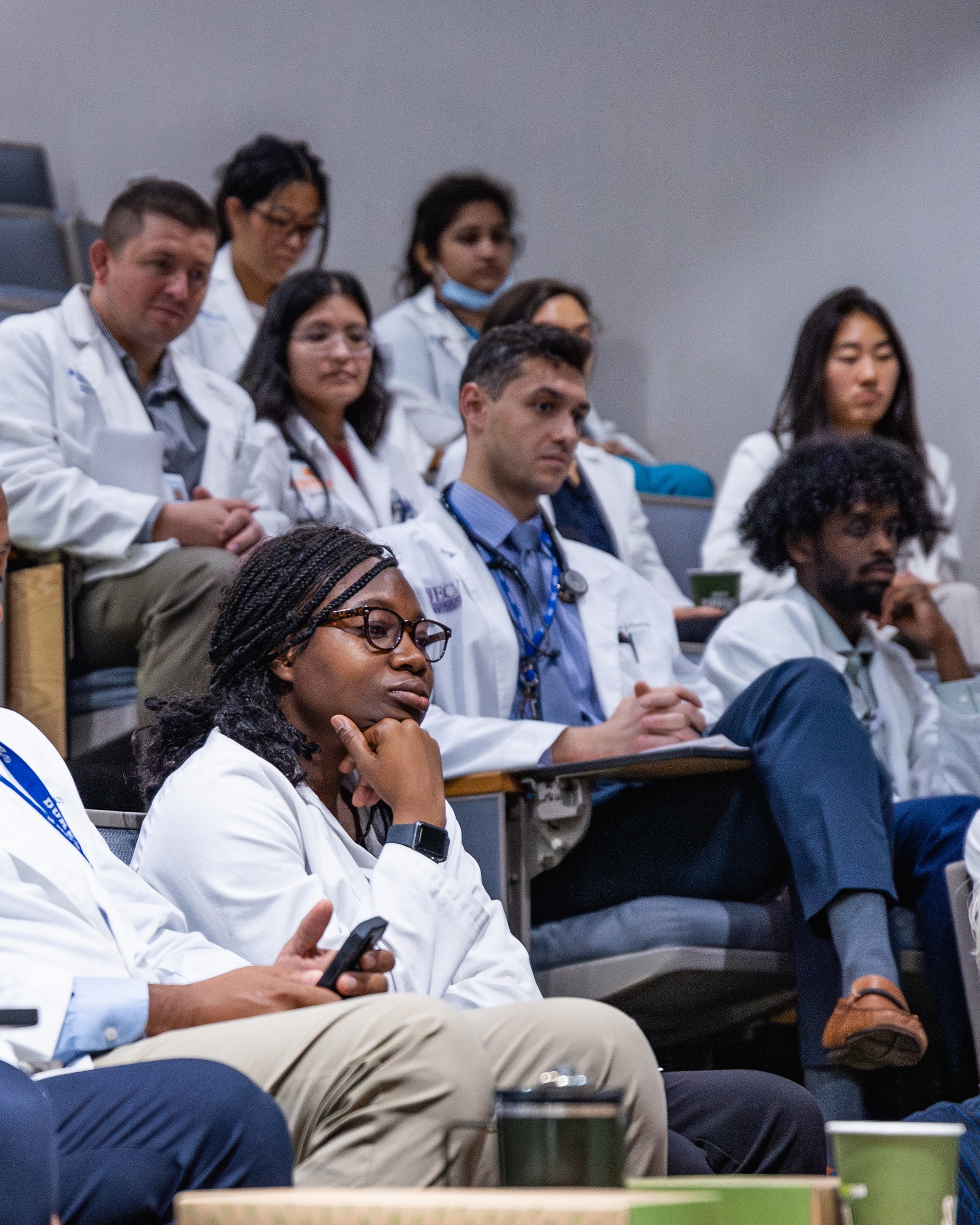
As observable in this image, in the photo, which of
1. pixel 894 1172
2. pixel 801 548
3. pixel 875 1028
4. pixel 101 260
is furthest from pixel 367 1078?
pixel 101 260

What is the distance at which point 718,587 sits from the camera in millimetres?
3426

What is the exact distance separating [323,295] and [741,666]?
3.98 ft

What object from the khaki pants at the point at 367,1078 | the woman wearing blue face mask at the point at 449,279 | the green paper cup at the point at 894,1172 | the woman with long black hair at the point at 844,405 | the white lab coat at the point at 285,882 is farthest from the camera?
the woman wearing blue face mask at the point at 449,279

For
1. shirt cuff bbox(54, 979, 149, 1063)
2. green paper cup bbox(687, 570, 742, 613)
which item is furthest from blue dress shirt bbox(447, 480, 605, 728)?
shirt cuff bbox(54, 979, 149, 1063)

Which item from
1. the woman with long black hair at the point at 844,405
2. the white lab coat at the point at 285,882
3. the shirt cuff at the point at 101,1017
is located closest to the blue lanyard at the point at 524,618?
the white lab coat at the point at 285,882

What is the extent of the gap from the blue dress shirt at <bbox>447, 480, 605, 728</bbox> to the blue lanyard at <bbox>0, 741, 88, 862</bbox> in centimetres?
119

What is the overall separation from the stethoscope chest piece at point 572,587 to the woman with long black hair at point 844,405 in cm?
105

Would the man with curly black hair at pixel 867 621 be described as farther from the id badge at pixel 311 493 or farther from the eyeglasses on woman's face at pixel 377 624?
the eyeglasses on woman's face at pixel 377 624

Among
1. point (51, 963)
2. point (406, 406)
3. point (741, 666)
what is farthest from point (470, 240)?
point (51, 963)

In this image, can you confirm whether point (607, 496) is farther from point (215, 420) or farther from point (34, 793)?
point (34, 793)

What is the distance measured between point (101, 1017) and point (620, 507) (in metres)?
2.45

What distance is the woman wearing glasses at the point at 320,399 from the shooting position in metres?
3.29

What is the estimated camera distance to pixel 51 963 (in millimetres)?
1361

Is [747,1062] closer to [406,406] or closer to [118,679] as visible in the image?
[118,679]
